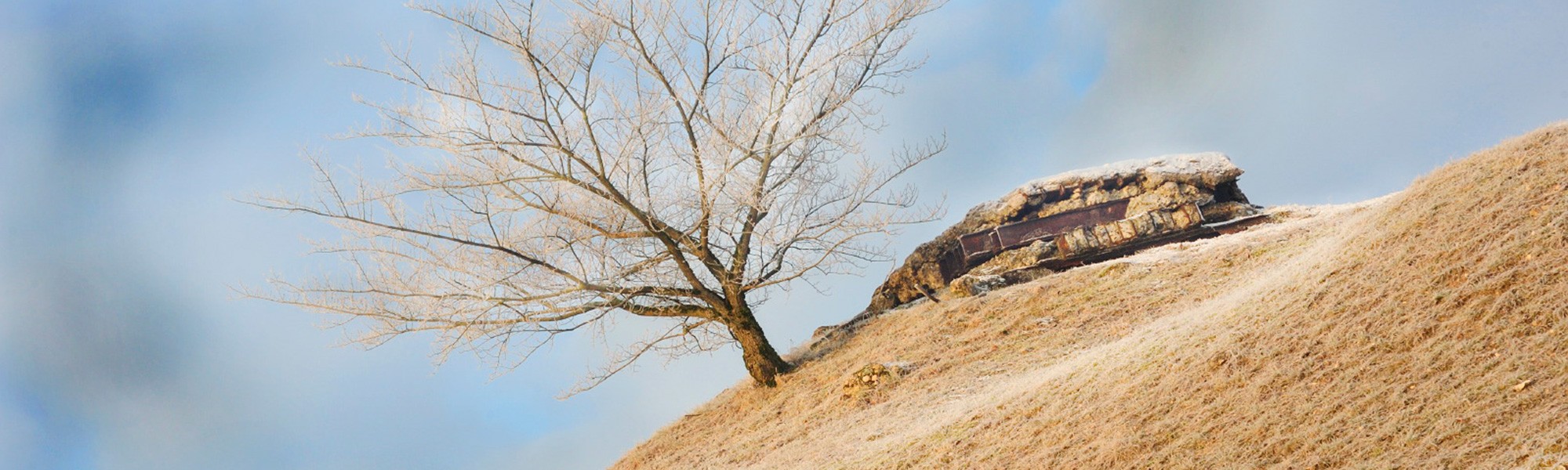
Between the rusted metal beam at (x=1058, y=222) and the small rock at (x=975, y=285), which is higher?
the rusted metal beam at (x=1058, y=222)

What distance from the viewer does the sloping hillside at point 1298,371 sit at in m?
6.67

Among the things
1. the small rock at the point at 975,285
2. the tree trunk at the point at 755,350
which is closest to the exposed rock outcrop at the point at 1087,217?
the small rock at the point at 975,285

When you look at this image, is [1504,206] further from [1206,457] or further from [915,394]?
[915,394]

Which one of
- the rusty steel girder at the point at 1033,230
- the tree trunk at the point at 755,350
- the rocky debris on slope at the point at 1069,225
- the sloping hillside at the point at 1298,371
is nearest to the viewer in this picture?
the sloping hillside at the point at 1298,371

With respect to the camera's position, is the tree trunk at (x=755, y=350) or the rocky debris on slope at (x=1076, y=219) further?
the rocky debris on slope at (x=1076, y=219)

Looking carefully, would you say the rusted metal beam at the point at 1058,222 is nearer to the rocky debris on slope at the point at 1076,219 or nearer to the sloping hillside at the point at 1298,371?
the rocky debris on slope at the point at 1076,219

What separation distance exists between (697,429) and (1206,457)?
27.3 ft

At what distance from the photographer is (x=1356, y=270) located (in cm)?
897

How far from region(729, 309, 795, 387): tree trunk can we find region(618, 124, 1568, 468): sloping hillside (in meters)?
1.51

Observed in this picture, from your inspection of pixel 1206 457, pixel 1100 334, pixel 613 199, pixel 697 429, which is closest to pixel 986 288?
pixel 1100 334

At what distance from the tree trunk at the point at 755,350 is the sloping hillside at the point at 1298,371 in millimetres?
1507

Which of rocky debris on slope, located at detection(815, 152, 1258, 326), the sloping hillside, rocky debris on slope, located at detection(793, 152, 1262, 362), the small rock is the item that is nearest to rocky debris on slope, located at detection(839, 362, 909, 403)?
the sloping hillside

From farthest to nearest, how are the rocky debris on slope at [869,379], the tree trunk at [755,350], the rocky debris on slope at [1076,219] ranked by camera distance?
the rocky debris on slope at [1076,219], the tree trunk at [755,350], the rocky debris on slope at [869,379]

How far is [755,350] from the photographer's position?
14.5m
